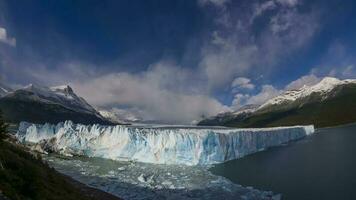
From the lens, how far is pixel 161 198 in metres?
20.5

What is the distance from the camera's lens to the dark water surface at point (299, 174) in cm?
2170

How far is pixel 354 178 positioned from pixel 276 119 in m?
149

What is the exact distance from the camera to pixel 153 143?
123 ft

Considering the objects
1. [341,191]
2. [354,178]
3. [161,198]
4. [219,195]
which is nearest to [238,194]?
[219,195]

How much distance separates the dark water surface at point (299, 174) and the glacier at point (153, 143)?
216 cm

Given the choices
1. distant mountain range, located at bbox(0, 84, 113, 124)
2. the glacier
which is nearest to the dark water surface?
the glacier

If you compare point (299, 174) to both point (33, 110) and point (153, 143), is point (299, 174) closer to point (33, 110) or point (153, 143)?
point (153, 143)

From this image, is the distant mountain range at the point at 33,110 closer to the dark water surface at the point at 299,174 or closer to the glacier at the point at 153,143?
the glacier at the point at 153,143

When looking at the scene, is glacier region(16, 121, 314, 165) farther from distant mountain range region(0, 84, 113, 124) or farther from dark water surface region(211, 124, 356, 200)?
distant mountain range region(0, 84, 113, 124)

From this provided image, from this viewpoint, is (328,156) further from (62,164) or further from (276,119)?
(276,119)

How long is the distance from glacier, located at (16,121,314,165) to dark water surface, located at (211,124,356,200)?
216cm

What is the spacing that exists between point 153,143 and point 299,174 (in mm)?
15528

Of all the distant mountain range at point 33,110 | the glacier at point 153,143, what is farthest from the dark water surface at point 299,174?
the distant mountain range at point 33,110

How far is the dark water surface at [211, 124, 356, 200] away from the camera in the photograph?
21.7m
